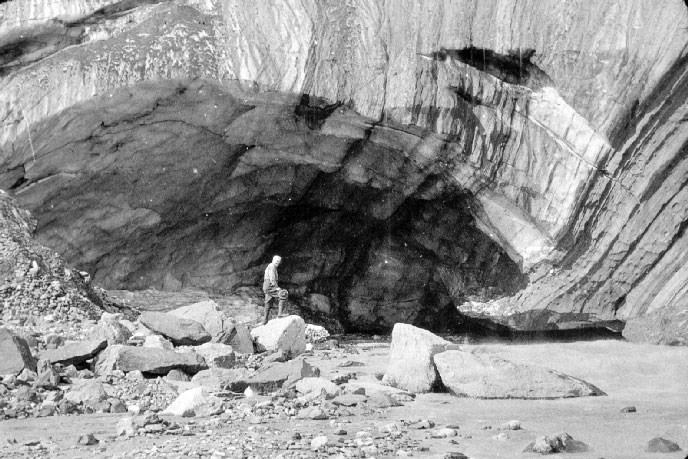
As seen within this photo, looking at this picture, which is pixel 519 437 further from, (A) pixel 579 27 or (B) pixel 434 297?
(B) pixel 434 297

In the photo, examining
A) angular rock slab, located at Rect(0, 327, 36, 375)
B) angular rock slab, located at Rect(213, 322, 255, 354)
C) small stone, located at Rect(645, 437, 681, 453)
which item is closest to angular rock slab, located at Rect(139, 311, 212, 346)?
angular rock slab, located at Rect(213, 322, 255, 354)

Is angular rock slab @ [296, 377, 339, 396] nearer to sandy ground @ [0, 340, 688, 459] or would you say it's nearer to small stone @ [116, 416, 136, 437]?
sandy ground @ [0, 340, 688, 459]

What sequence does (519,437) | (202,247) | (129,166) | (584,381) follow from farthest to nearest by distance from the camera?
1. (202,247)
2. (129,166)
3. (584,381)
4. (519,437)

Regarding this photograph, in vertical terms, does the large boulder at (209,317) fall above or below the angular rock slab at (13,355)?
below

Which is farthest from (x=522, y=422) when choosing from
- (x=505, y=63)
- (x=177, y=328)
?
(x=505, y=63)

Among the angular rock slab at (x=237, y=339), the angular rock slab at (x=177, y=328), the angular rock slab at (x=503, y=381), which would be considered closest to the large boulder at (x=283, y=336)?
the angular rock slab at (x=237, y=339)

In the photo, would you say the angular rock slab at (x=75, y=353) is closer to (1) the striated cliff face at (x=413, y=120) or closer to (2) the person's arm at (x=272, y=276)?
(2) the person's arm at (x=272, y=276)

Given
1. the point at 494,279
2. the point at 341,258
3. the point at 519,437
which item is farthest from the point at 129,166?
the point at 519,437
